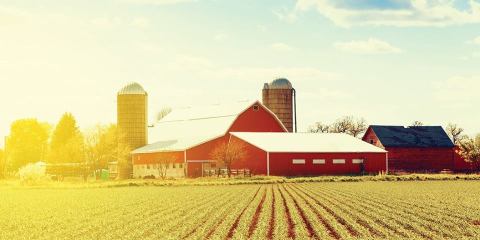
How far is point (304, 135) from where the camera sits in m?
75.7

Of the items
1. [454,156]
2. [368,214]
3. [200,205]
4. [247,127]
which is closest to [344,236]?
[368,214]

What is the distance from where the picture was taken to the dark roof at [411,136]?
83312 mm

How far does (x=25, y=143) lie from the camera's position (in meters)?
109

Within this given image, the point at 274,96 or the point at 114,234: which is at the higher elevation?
the point at 274,96

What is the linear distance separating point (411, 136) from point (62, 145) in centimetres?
4659

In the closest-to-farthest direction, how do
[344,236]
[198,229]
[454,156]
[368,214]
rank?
[344,236]
[198,229]
[368,214]
[454,156]

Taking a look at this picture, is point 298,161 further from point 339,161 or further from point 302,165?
point 339,161

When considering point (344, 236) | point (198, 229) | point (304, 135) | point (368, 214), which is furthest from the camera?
point (304, 135)

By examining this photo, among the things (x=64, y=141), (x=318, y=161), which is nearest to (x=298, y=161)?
(x=318, y=161)

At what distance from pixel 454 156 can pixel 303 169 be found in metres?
25.9

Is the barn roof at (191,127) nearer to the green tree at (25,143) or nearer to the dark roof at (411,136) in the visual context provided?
the dark roof at (411,136)

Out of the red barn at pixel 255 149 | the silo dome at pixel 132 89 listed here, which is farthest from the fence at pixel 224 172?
the silo dome at pixel 132 89

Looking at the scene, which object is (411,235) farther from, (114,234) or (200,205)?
(200,205)

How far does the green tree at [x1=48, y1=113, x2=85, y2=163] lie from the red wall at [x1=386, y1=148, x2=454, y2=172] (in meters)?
36.9
